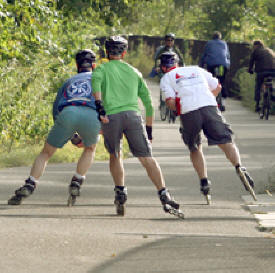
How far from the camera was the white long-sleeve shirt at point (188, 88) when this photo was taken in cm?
1053

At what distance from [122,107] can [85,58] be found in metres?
1.09

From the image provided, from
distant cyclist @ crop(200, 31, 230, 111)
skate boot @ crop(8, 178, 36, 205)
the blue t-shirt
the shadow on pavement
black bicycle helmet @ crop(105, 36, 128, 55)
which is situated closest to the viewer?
the shadow on pavement

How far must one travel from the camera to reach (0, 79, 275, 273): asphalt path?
7.38 m

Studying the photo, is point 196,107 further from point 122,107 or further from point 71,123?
point 71,123

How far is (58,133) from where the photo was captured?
33.9ft

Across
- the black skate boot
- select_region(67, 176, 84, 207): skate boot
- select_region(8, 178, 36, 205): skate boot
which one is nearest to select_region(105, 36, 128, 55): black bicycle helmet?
the black skate boot

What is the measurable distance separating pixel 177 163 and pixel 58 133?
4.40 meters

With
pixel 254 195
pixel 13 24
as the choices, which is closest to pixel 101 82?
pixel 254 195

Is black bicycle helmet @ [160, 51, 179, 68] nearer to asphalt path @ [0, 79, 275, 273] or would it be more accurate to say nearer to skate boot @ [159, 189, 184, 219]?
asphalt path @ [0, 79, 275, 273]

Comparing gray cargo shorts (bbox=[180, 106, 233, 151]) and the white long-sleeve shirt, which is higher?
the white long-sleeve shirt

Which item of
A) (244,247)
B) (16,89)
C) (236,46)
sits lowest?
(236,46)

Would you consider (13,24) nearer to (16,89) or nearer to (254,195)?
(16,89)

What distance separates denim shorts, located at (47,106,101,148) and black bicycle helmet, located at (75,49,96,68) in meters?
0.48

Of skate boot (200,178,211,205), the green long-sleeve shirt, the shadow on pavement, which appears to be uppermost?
the green long-sleeve shirt
